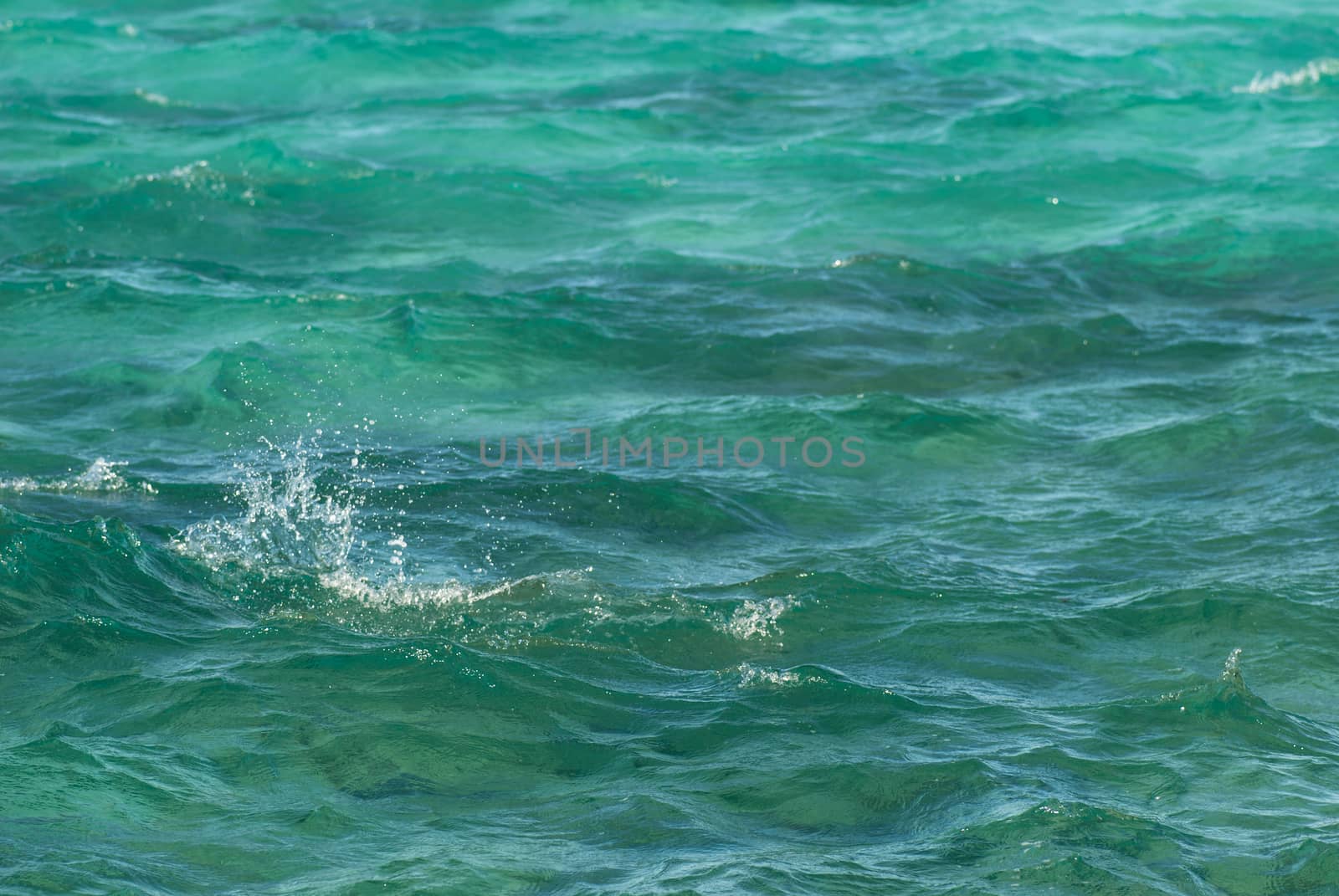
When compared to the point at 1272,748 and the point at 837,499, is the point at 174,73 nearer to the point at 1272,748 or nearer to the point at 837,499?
the point at 837,499

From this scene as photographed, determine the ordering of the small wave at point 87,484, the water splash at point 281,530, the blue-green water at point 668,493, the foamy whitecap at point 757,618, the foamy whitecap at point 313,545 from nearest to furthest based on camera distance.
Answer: the blue-green water at point 668,493 < the foamy whitecap at point 757,618 < the foamy whitecap at point 313,545 < the water splash at point 281,530 < the small wave at point 87,484

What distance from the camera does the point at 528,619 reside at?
827 centimetres

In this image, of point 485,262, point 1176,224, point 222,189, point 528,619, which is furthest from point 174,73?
point 528,619

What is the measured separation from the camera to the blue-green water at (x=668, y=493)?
21.6 feet

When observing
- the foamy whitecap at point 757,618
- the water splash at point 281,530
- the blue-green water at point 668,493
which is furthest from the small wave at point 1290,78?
the water splash at point 281,530

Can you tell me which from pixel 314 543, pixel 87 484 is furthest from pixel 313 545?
pixel 87 484

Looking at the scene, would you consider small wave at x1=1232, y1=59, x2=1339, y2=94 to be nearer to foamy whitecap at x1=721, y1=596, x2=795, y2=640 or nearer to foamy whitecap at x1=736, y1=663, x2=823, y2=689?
foamy whitecap at x1=721, y1=596, x2=795, y2=640

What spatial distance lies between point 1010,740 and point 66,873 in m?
4.09

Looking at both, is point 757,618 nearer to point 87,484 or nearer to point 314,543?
point 314,543

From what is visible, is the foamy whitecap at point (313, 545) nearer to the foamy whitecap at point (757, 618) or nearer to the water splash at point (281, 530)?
the water splash at point (281, 530)

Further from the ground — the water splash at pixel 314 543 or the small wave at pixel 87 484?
the small wave at pixel 87 484

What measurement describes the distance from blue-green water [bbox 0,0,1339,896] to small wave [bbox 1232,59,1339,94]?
0.78 m

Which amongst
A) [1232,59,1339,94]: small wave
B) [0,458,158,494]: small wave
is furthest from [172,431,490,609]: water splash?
[1232,59,1339,94]: small wave

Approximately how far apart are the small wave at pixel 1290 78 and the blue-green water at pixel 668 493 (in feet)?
2.56
